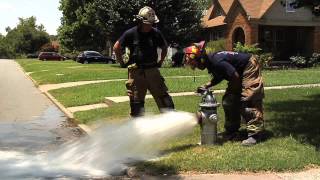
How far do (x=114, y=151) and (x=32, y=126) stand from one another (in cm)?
493

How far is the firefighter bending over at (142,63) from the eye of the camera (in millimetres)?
8750

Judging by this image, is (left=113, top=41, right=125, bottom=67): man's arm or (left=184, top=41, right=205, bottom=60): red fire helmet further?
(left=113, top=41, right=125, bottom=67): man's arm

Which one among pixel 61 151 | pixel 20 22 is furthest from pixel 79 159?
pixel 20 22

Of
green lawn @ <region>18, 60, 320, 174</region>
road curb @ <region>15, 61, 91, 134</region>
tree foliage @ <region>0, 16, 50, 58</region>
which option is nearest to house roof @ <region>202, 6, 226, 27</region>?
road curb @ <region>15, 61, 91, 134</region>

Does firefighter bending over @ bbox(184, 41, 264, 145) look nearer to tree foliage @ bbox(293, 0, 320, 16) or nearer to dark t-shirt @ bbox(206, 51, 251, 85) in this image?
dark t-shirt @ bbox(206, 51, 251, 85)

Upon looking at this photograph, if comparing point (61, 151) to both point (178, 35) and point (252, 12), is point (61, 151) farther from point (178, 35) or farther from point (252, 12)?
point (252, 12)

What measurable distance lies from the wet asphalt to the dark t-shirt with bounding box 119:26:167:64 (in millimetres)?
2223

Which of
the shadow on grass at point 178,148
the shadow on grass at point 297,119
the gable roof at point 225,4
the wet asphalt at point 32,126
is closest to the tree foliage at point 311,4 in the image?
the shadow on grass at point 297,119

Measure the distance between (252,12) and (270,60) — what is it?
15.4ft

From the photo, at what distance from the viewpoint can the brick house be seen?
38719 mm

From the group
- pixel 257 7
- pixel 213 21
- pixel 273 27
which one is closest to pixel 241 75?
pixel 257 7

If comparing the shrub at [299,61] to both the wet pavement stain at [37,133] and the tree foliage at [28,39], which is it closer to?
the wet pavement stain at [37,133]

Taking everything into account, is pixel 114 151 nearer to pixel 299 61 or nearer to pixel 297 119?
pixel 297 119

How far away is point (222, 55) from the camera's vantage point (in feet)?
27.1
